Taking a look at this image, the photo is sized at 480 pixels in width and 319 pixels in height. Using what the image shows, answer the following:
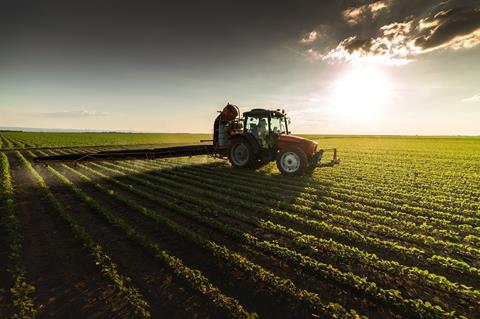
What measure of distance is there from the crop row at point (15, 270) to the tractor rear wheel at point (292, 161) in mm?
8497

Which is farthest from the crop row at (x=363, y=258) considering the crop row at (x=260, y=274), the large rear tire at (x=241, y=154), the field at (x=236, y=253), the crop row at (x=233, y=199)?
the large rear tire at (x=241, y=154)

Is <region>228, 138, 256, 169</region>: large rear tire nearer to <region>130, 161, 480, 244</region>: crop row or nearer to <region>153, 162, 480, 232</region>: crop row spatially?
<region>153, 162, 480, 232</region>: crop row

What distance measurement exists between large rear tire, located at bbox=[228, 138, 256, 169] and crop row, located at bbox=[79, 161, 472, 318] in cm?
625

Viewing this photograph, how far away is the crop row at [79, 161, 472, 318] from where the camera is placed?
2.99m

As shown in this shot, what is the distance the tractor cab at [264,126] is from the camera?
36.8 ft

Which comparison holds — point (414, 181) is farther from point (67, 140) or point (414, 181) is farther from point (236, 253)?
point (67, 140)

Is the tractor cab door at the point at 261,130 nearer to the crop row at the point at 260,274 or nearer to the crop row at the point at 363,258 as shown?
the crop row at the point at 363,258

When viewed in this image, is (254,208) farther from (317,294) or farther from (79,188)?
(79,188)

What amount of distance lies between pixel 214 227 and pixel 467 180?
37.9 ft

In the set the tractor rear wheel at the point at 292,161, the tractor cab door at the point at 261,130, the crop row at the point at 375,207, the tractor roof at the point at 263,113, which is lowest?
the crop row at the point at 375,207

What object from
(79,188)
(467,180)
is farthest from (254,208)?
(467,180)

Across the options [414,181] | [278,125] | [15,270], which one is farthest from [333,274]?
[414,181]

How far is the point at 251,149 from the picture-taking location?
452 inches

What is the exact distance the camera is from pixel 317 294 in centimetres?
320
